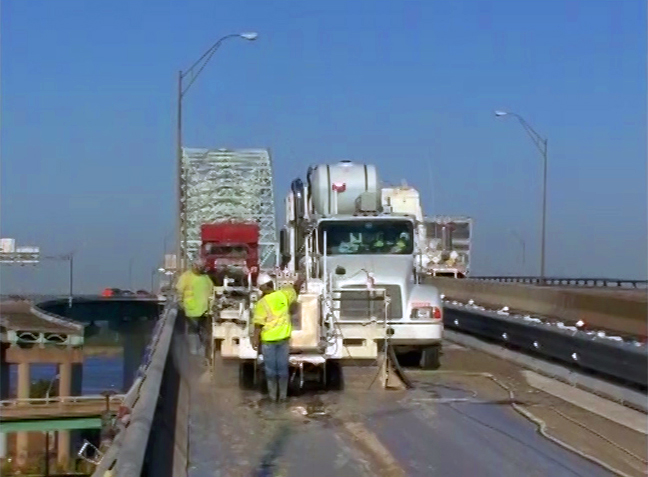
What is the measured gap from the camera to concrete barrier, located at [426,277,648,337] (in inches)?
882

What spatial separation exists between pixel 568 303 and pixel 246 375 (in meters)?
12.3

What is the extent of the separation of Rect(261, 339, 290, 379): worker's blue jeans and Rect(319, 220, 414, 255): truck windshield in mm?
4709

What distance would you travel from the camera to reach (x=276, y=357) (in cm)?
1528

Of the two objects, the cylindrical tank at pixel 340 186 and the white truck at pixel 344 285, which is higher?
the cylindrical tank at pixel 340 186

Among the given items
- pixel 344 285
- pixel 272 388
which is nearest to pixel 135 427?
pixel 272 388

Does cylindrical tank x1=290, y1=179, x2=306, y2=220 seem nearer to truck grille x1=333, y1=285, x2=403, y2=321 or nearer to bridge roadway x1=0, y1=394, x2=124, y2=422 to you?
truck grille x1=333, y1=285, x2=403, y2=321

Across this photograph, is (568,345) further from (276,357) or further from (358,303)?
(276,357)

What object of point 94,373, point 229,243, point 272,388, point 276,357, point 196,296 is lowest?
point 94,373

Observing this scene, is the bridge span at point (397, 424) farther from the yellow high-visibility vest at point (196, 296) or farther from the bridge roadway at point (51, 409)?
the bridge roadway at point (51, 409)

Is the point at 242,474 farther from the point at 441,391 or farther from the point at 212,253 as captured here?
the point at 212,253

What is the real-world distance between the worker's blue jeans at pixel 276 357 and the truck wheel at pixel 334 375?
1.73 metres

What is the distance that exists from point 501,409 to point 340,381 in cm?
320

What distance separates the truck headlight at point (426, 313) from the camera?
1902cm

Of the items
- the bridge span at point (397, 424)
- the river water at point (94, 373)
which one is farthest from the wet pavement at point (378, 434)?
the river water at point (94, 373)
